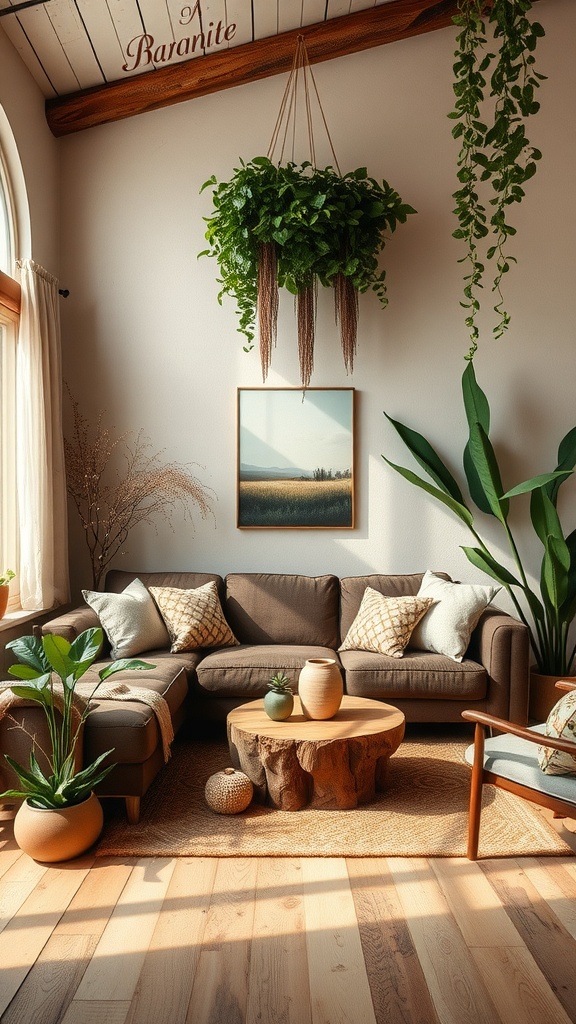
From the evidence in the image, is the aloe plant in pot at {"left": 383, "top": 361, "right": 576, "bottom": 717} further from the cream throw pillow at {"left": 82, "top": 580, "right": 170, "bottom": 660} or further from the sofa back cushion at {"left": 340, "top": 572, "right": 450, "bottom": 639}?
the cream throw pillow at {"left": 82, "top": 580, "right": 170, "bottom": 660}

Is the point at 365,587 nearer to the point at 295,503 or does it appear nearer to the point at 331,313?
the point at 295,503

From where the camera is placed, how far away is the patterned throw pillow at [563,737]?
8.00ft

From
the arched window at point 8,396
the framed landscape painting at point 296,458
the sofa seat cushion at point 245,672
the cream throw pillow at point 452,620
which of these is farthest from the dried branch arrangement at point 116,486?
the cream throw pillow at point 452,620

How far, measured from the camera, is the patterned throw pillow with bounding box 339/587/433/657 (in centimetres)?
400

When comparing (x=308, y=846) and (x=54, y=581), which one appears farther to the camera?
(x=54, y=581)

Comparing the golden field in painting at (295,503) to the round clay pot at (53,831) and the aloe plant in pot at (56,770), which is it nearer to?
the aloe plant in pot at (56,770)

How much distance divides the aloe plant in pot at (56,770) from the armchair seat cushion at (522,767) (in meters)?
1.24

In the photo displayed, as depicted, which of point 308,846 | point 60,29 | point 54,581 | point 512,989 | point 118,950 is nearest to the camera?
point 512,989

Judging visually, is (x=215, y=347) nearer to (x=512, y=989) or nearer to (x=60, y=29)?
(x=60, y=29)

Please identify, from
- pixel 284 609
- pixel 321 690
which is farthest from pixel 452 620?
pixel 321 690

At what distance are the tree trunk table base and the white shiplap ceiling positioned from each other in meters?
3.52

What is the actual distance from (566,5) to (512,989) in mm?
5089

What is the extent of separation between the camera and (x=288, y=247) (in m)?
4.20

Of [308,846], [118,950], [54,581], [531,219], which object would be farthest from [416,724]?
[531,219]
